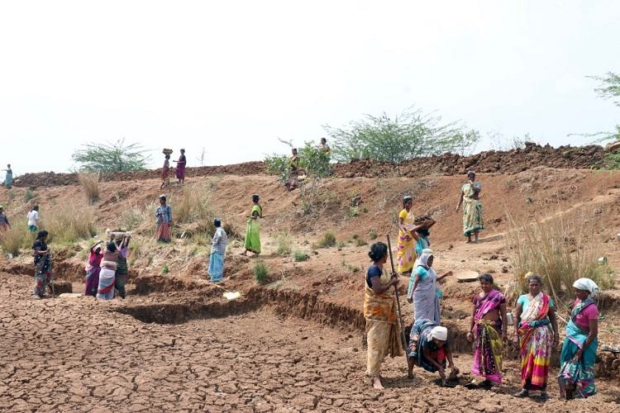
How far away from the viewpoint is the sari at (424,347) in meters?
6.90

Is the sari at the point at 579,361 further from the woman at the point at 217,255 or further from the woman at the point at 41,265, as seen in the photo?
the woman at the point at 41,265

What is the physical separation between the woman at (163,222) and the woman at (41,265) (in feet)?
11.7

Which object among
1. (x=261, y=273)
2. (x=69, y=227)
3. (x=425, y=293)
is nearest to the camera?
(x=425, y=293)

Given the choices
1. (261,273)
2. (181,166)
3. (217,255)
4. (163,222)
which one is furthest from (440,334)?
(181,166)

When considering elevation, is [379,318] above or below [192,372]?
above

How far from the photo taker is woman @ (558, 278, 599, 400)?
6.19 meters

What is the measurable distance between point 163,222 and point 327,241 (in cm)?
372

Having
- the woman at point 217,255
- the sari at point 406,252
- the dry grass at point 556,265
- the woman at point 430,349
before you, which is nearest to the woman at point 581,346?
the woman at point 430,349

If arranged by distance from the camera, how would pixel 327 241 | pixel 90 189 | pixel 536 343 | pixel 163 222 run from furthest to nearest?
1. pixel 90 189
2. pixel 163 222
3. pixel 327 241
4. pixel 536 343

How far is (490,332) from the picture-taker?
668 centimetres

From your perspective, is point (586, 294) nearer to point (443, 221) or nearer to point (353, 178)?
point (443, 221)

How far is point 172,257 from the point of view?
573 inches

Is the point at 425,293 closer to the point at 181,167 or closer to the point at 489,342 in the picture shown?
the point at 489,342

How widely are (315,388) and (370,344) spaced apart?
713 millimetres
